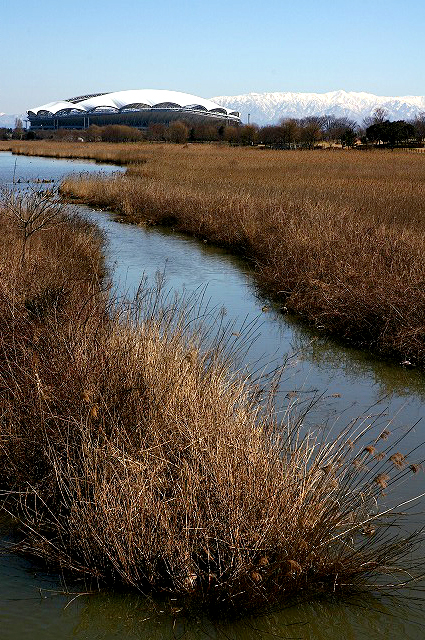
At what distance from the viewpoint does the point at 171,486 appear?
437 cm

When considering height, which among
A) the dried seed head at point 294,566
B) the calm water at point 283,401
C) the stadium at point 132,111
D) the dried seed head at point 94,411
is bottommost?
the calm water at point 283,401

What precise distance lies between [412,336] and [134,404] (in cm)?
483

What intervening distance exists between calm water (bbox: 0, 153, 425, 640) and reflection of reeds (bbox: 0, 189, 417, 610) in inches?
6.0

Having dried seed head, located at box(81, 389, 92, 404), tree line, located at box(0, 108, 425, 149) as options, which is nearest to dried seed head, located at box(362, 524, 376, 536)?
dried seed head, located at box(81, 389, 92, 404)

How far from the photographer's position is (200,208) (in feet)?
64.7

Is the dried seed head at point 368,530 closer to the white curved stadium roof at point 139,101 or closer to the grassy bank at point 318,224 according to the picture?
the grassy bank at point 318,224

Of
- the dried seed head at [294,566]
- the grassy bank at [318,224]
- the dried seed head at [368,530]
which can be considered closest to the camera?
the dried seed head at [294,566]

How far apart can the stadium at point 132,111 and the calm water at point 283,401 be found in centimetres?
10945

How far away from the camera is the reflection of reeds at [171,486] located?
4098 millimetres

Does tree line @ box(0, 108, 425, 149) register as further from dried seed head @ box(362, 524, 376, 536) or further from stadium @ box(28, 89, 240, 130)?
dried seed head @ box(362, 524, 376, 536)

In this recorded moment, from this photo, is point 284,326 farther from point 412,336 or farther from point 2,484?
point 2,484

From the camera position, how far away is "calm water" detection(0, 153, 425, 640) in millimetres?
4074

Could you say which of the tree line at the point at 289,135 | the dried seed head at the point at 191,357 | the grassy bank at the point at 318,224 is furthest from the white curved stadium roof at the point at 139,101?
the dried seed head at the point at 191,357

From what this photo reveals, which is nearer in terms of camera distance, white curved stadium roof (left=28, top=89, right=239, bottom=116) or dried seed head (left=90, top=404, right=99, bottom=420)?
dried seed head (left=90, top=404, right=99, bottom=420)
